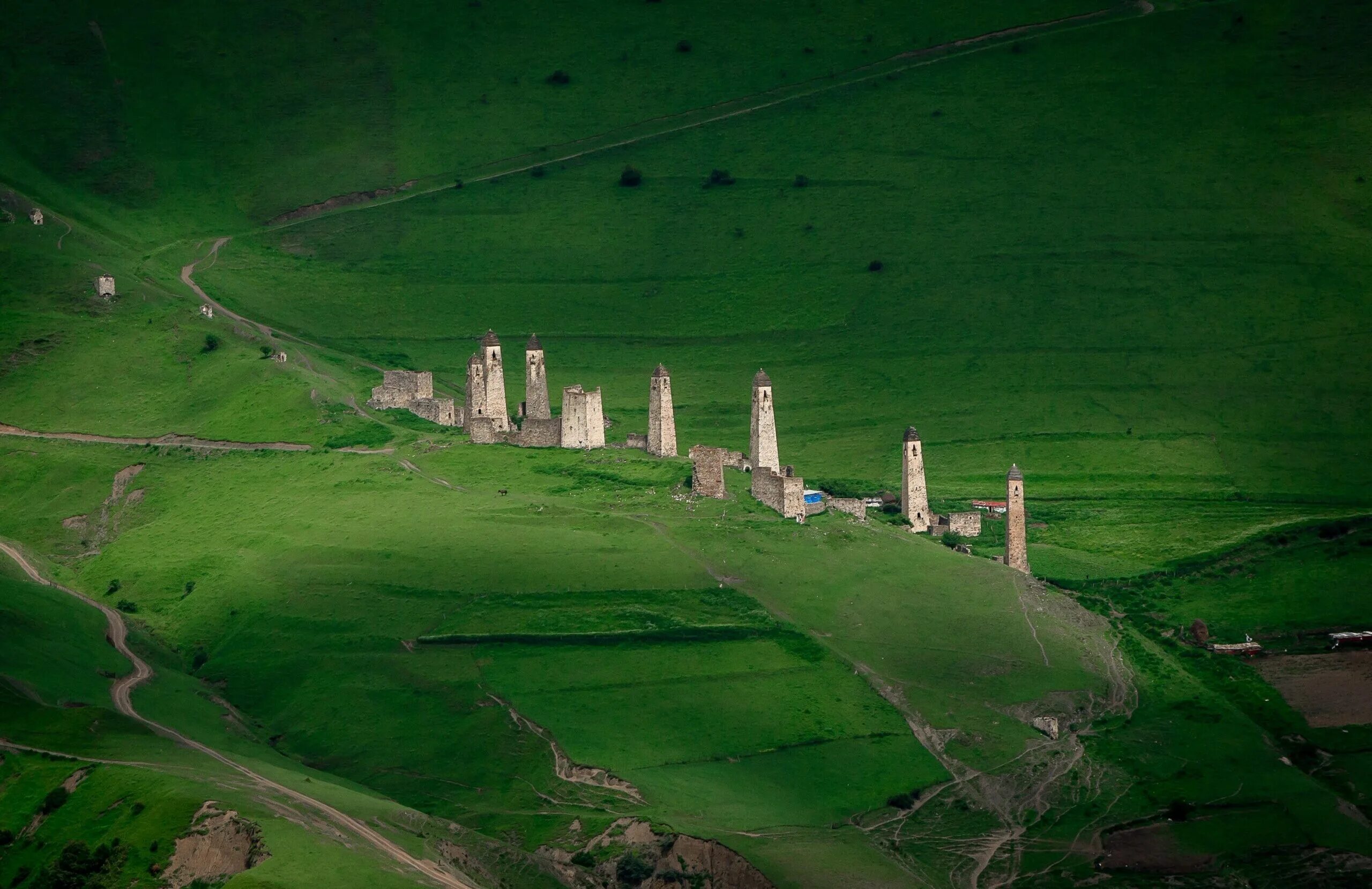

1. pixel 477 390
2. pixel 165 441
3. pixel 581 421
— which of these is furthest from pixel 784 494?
pixel 165 441

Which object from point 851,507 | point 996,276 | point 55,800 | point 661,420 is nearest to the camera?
point 55,800

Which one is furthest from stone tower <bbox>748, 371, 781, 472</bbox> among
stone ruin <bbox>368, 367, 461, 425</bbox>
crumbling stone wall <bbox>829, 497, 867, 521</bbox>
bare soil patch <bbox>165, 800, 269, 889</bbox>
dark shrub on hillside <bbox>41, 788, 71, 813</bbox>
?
dark shrub on hillside <bbox>41, 788, 71, 813</bbox>

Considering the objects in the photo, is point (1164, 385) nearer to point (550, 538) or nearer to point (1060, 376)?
point (1060, 376)

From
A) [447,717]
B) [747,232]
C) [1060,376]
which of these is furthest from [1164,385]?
[447,717]

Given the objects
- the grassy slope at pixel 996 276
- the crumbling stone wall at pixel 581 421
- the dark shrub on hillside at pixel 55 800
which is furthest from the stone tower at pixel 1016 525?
the dark shrub on hillside at pixel 55 800

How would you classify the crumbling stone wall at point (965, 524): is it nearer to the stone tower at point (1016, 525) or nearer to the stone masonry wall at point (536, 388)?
the stone tower at point (1016, 525)

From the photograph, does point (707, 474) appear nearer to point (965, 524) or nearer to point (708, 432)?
point (965, 524)
